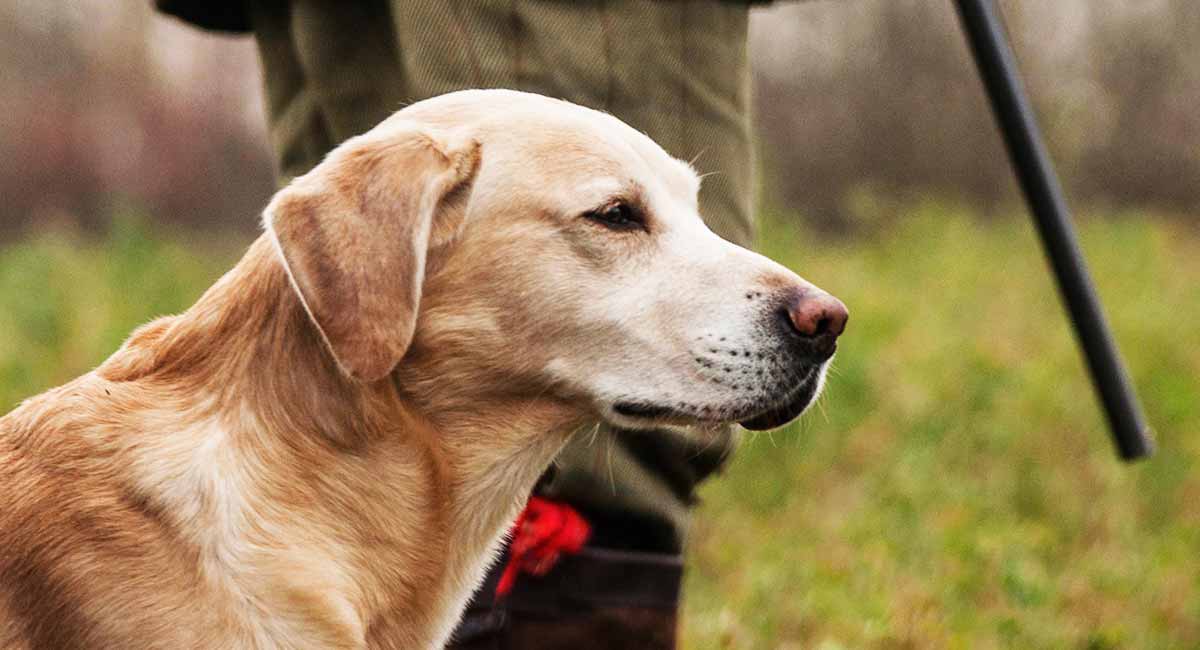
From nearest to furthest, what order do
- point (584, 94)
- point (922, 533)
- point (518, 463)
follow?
point (518, 463) < point (584, 94) < point (922, 533)

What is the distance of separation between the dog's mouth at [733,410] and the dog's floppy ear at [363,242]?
43 cm

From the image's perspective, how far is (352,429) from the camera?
244 centimetres

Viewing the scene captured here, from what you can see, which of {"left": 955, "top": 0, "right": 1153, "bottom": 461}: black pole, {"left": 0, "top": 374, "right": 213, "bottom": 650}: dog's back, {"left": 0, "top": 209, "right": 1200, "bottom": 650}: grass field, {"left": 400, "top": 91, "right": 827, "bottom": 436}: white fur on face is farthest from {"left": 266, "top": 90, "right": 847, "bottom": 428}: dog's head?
{"left": 0, "top": 209, "right": 1200, "bottom": 650}: grass field

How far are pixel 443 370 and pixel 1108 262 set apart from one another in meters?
8.23

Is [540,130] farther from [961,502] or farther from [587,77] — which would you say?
[961,502]

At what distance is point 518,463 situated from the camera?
2633 mm

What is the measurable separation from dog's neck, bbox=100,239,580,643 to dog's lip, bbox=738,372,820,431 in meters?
0.33

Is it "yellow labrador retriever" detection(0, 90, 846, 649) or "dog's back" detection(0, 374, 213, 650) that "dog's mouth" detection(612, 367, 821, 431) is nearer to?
"yellow labrador retriever" detection(0, 90, 846, 649)

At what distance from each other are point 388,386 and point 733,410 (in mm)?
585

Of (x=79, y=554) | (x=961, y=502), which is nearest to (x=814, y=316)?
(x=79, y=554)

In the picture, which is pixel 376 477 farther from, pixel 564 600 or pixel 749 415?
pixel 564 600

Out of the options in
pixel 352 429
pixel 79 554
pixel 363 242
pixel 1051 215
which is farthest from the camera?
pixel 1051 215

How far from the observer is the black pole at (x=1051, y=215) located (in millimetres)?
3525

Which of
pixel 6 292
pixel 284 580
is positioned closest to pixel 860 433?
pixel 284 580
